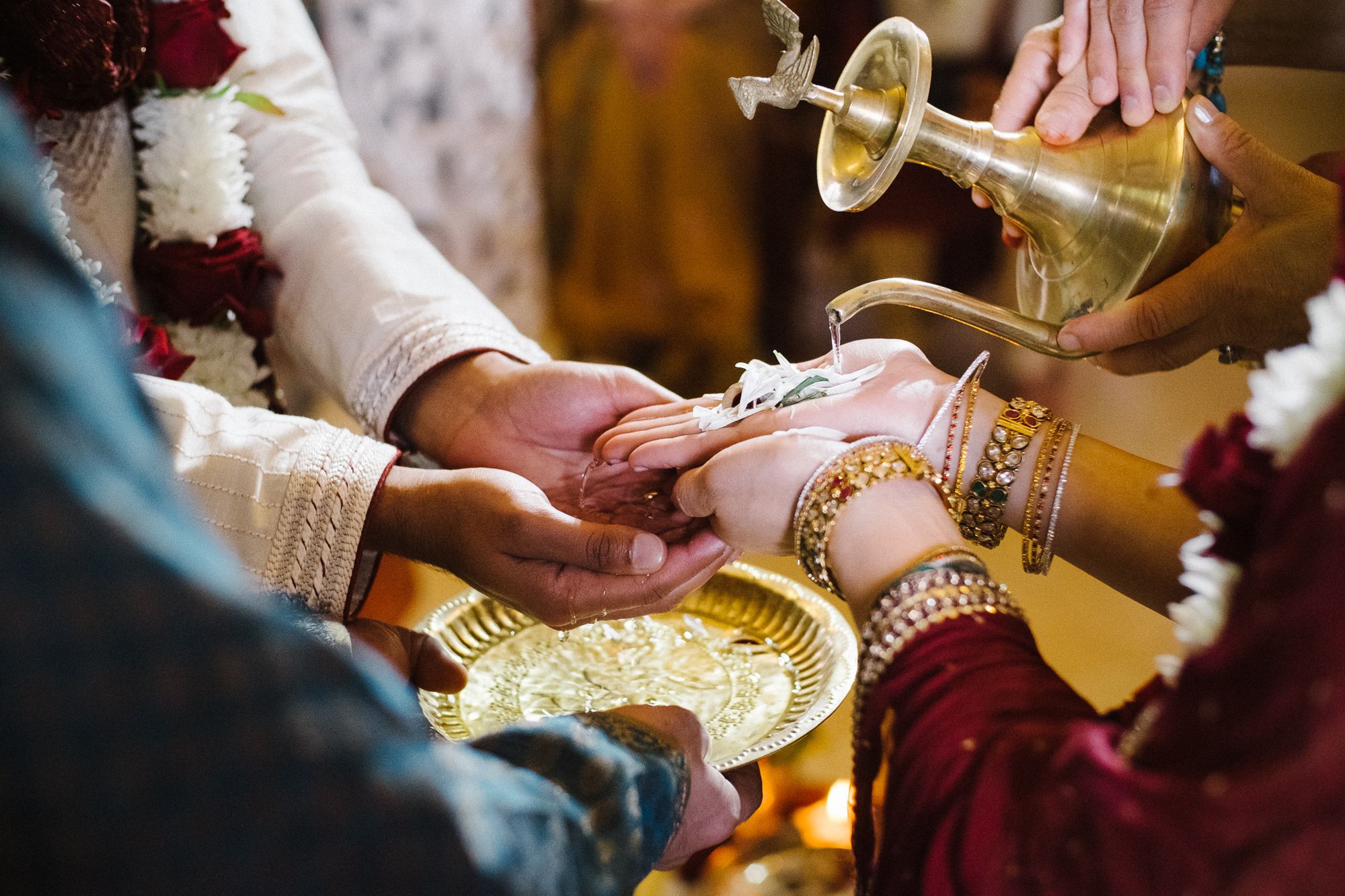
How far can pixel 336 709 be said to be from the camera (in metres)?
0.38

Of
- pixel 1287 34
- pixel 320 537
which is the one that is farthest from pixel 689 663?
pixel 1287 34

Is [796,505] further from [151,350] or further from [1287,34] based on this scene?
[1287,34]

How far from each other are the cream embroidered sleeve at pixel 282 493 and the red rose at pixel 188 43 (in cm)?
47

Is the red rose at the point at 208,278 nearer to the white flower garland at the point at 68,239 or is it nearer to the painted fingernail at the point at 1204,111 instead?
the white flower garland at the point at 68,239

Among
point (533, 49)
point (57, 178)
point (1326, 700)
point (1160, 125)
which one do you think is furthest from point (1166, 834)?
point (533, 49)

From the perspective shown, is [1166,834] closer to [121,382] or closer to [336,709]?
[336,709]

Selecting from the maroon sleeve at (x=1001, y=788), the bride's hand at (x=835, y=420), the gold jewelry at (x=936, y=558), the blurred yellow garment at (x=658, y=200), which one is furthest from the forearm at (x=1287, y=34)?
the blurred yellow garment at (x=658, y=200)

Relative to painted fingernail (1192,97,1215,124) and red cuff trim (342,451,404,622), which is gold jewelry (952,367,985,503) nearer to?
painted fingernail (1192,97,1215,124)

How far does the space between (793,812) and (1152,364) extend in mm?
737

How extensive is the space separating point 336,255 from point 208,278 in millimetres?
165

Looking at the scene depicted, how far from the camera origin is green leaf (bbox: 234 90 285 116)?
1352mm

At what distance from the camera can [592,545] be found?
989mm

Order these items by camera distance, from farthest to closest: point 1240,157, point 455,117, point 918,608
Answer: point 455,117, point 1240,157, point 918,608

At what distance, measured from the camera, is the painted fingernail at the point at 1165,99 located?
0.99 m
